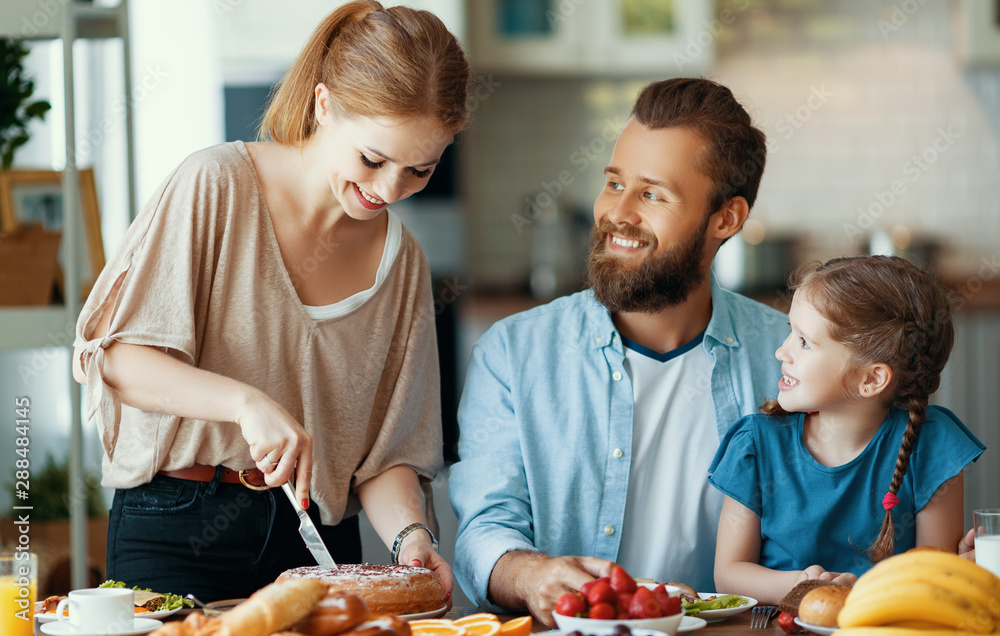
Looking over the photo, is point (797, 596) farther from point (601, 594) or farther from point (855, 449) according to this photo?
point (855, 449)

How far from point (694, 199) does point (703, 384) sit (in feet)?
1.21

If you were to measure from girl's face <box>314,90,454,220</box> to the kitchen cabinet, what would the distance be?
3123mm

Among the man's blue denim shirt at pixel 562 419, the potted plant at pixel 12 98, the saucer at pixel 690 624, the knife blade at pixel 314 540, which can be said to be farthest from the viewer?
the potted plant at pixel 12 98

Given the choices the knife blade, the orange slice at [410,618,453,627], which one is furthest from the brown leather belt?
the orange slice at [410,618,453,627]

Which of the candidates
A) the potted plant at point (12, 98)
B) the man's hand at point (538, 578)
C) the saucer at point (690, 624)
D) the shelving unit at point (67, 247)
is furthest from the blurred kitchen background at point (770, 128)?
the saucer at point (690, 624)

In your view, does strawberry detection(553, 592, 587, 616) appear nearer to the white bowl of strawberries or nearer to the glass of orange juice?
the white bowl of strawberries

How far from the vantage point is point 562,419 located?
1.85 metres

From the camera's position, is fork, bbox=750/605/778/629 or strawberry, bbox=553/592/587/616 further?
fork, bbox=750/605/778/629

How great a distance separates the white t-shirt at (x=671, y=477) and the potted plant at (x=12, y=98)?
1.55 meters

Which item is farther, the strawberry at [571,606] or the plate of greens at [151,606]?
the plate of greens at [151,606]

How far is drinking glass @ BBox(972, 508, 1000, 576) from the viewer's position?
49.7 inches

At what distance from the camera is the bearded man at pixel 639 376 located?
1784mm

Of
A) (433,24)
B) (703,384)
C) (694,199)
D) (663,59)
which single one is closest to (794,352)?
(703,384)

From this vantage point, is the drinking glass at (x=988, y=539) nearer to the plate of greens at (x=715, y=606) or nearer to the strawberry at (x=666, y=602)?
the plate of greens at (x=715, y=606)
